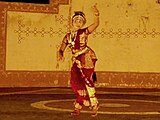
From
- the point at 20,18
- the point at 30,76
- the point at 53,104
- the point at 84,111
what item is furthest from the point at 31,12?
the point at 84,111

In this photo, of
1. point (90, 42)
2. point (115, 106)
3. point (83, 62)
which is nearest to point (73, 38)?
point (83, 62)

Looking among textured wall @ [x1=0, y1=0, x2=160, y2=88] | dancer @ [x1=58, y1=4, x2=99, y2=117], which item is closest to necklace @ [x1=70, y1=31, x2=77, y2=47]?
dancer @ [x1=58, y1=4, x2=99, y2=117]

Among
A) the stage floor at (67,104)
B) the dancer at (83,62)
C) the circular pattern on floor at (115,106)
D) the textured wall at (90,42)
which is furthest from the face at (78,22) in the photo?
the textured wall at (90,42)

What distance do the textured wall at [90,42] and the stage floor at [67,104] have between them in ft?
1.86

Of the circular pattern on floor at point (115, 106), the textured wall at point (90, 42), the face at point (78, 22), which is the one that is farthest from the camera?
the textured wall at point (90, 42)

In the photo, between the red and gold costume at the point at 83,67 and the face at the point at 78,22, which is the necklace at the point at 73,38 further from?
the face at the point at 78,22

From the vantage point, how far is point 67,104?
13156 millimetres

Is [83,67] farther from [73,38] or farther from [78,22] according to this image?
[78,22]

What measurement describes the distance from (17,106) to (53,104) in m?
1.08

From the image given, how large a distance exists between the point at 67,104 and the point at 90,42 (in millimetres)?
5458

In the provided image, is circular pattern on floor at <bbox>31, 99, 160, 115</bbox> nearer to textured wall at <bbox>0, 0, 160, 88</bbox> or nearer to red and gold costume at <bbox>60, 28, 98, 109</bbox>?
red and gold costume at <bbox>60, 28, 98, 109</bbox>

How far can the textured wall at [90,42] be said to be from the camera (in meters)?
17.6

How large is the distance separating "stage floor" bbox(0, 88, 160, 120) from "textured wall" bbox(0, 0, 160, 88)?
0.57m

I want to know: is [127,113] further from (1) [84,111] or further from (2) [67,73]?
(2) [67,73]
